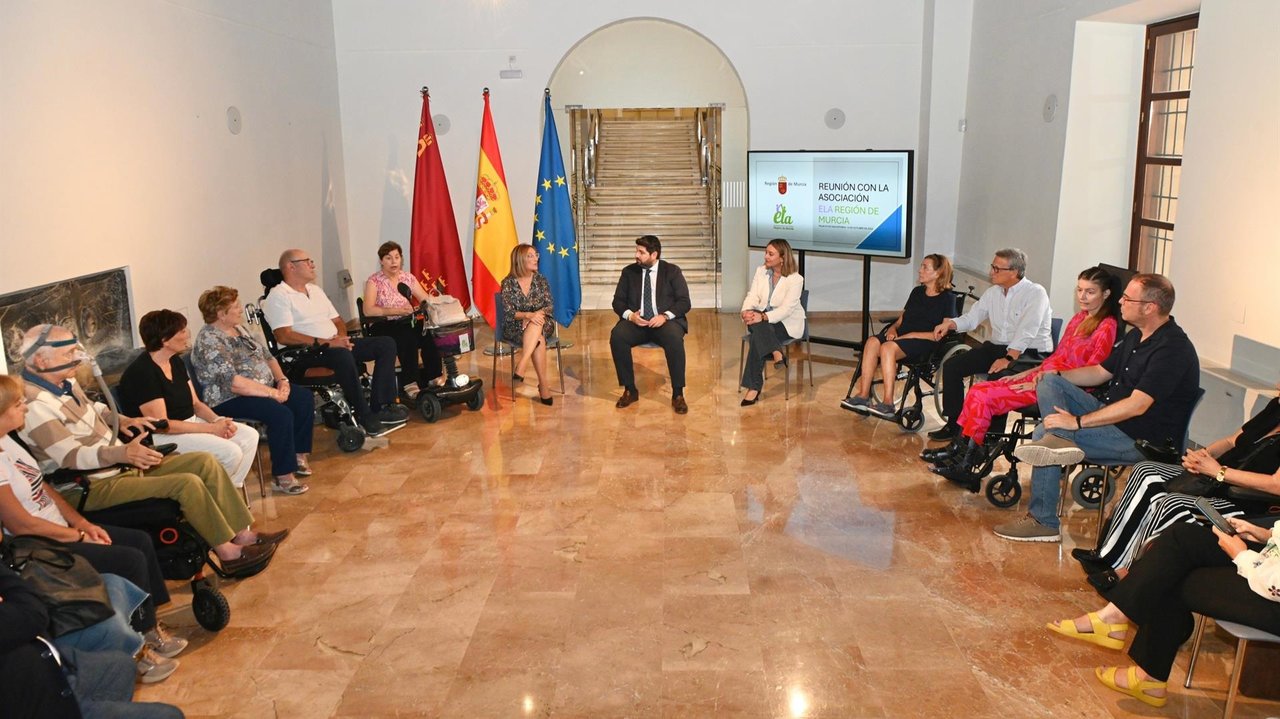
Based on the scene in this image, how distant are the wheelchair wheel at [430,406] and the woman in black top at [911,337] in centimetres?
273

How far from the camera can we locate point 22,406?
332 centimetres

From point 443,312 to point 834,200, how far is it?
3.56 m

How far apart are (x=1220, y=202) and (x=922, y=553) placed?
8.80ft

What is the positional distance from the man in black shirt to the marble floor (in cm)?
25

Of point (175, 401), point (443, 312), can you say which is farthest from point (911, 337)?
point (175, 401)

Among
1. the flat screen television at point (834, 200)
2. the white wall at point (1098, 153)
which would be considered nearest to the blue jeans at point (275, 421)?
the flat screen television at point (834, 200)

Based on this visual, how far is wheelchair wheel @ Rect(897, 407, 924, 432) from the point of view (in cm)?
627

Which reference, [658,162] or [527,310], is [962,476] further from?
[658,162]

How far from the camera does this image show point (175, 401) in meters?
4.59

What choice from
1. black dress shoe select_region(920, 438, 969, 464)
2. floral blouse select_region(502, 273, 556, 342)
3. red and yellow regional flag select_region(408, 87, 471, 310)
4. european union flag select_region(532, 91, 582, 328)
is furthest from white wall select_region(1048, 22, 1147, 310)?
red and yellow regional flag select_region(408, 87, 471, 310)

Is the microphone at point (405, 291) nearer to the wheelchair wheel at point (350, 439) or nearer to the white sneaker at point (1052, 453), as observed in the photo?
the wheelchair wheel at point (350, 439)

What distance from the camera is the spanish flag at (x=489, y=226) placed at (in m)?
9.08

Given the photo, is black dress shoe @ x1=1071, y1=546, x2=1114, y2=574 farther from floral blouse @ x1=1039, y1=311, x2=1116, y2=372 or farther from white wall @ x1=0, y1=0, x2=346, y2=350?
white wall @ x1=0, y1=0, x2=346, y2=350

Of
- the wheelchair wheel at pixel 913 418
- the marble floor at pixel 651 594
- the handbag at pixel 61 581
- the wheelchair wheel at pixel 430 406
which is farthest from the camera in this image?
the wheelchair wheel at pixel 430 406
